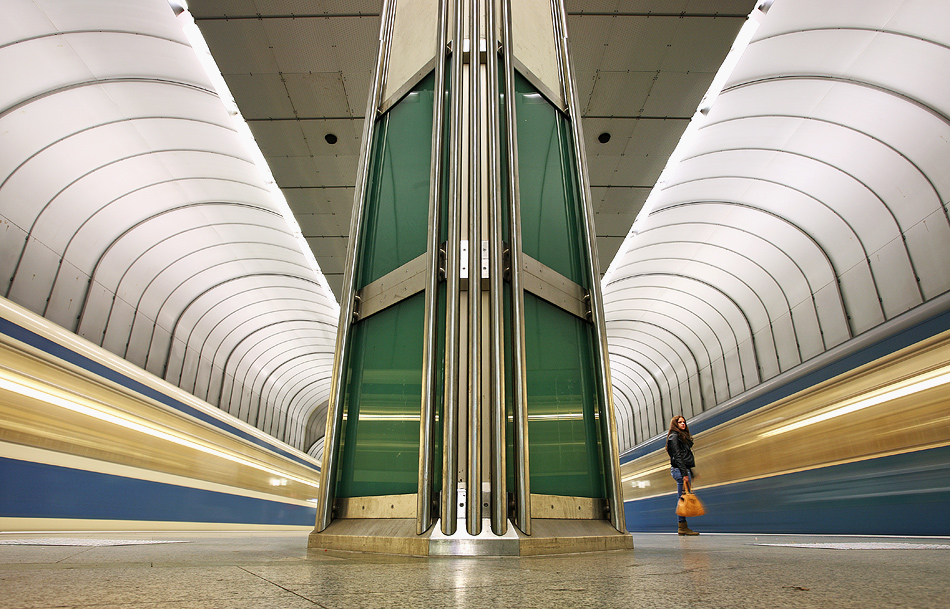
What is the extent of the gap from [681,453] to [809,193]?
5.93m

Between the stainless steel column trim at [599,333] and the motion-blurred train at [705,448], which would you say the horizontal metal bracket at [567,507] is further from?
the motion-blurred train at [705,448]

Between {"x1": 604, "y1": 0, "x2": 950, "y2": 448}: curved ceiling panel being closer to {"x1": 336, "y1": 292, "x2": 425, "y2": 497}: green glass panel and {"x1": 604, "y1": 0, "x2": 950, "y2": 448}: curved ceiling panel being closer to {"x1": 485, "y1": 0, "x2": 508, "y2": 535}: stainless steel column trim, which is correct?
{"x1": 485, "y1": 0, "x2": 508, "y2": 535}: stainless steel column trim

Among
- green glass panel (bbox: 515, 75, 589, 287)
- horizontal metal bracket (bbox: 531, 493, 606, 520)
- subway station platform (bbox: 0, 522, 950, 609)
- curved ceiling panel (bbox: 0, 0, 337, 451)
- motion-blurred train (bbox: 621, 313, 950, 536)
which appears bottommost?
subway station platform (bbox: 0, 522, 950, 609)

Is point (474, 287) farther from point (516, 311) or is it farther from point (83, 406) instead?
point (83, 406)

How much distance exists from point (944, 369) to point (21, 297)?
1130 cm

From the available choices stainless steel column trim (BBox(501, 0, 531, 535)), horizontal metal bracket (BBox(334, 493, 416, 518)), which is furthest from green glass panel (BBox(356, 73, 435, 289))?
horizontal metal bracket (BBox(334, 493, 416, 518))

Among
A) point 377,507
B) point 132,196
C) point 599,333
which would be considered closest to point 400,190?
point 599,333

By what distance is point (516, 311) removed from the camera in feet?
11.5

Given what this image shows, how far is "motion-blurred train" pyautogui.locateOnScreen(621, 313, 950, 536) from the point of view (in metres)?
4.59

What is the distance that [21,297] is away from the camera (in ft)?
25.8

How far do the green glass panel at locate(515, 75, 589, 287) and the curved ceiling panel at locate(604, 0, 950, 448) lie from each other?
12.5 feet

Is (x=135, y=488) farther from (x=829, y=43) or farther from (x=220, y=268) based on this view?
(x=829, y=43)

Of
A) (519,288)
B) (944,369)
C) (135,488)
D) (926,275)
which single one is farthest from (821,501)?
(135,488)

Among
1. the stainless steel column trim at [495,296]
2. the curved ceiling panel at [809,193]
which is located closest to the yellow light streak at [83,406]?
the stainless steel column trim at [495,296]
